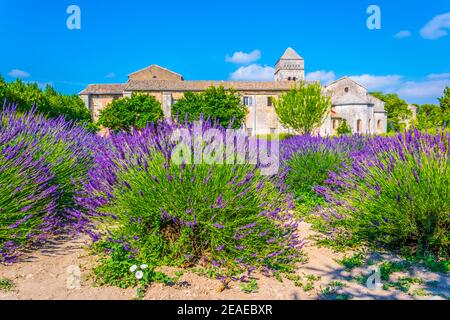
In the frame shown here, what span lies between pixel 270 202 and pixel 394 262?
1.32 meters

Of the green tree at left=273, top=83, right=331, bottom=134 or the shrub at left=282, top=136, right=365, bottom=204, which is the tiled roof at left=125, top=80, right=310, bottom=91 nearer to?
the green tree at left=273, top=83, right=331, bottom=134

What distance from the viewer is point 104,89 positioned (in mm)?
43781

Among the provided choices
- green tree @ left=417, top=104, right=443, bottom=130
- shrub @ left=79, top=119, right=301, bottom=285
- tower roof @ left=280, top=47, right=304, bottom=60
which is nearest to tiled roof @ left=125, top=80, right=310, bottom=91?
tower roof @ left=280, top=47, right=304, bottom=60

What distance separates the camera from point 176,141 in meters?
3.34

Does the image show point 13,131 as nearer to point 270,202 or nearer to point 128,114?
point 270,202

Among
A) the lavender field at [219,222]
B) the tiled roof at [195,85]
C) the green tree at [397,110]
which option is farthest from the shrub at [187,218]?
the green tree at [397,110]

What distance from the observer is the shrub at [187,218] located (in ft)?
9.41

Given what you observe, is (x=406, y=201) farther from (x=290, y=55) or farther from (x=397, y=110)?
(x=397, y=110)

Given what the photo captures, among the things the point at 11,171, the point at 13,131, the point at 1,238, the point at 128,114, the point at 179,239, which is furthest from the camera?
the point at 128,114

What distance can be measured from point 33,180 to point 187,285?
2.20m

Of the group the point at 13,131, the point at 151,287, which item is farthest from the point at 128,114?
the point at 151,287

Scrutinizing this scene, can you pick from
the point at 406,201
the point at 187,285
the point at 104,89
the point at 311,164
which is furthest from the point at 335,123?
the point at 187,285

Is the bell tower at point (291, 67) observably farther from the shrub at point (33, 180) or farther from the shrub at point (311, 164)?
the shrub at point (33, 180)

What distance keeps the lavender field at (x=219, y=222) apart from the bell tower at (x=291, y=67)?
55215 mm
